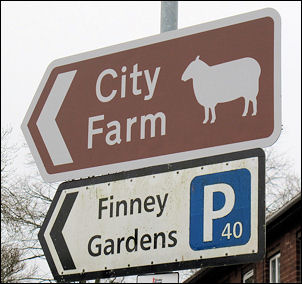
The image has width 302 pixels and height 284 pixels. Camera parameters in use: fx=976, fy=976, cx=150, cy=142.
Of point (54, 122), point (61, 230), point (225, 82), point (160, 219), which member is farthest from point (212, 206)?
point (54, 122)

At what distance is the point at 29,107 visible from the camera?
4.01m

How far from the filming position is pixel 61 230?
147 inches

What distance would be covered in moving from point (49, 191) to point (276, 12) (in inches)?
1095

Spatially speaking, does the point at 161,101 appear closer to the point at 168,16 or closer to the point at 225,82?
the point at 225,82

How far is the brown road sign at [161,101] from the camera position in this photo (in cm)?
348

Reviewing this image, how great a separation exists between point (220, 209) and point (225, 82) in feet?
1.53

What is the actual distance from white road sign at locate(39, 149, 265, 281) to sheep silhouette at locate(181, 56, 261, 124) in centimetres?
20

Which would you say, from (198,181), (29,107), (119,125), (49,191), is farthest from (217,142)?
(49,191)

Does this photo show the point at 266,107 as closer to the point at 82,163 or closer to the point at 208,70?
the point at 208,70

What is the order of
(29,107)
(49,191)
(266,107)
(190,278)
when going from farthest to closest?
(190,278) → (49,191) → (29,107) → (266,107)

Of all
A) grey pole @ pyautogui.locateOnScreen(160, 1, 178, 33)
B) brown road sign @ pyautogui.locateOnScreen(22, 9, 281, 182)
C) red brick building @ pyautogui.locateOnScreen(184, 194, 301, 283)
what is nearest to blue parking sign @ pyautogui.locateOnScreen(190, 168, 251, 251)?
brown road sign @ pyautogui.locateOnScreen(22, 9, 281, 182)

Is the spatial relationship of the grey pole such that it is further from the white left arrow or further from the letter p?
the letter p

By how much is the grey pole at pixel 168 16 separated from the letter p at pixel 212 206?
0.87 metres

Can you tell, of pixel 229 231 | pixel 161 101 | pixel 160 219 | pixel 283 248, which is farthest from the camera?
pixel 283 248
